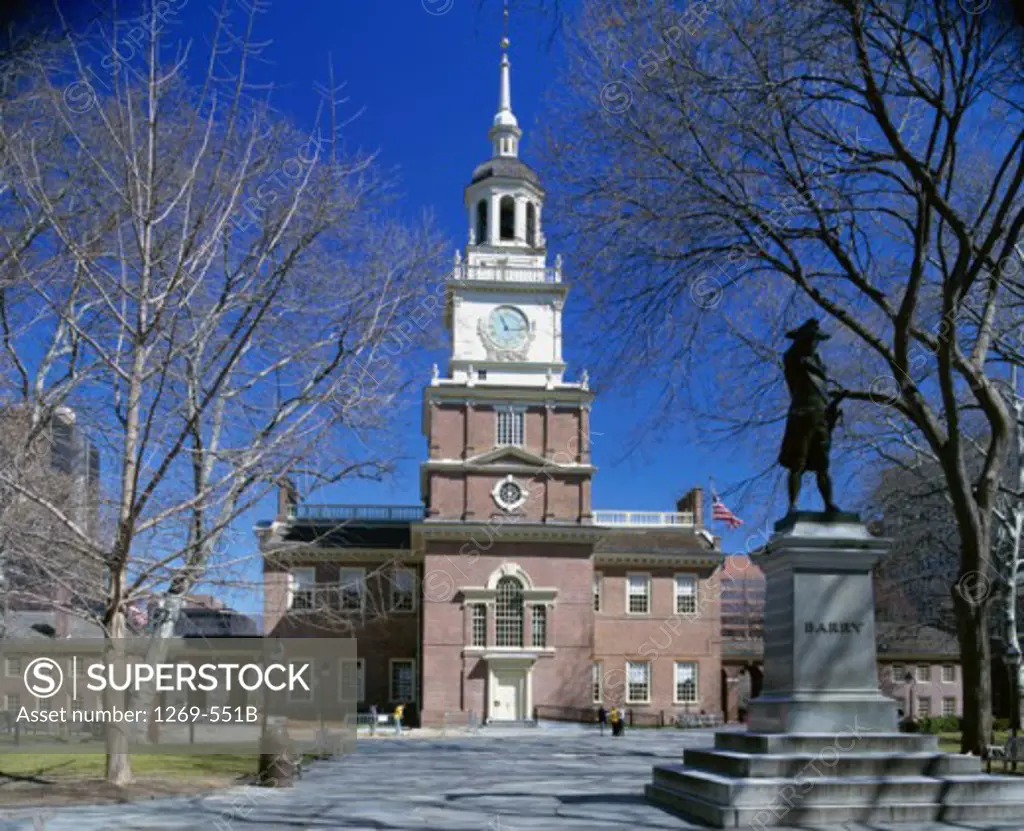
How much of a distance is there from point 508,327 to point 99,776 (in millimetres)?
37665

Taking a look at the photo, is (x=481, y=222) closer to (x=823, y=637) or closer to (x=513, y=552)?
(x=513, y=552)

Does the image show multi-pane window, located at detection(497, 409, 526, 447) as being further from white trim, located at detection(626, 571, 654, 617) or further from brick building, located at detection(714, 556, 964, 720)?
brick building, located at detection(714, 556, 964, 720)

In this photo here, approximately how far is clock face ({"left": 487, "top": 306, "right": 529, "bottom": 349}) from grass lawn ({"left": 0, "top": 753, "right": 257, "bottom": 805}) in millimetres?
30727

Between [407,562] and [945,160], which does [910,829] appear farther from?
[407,562]

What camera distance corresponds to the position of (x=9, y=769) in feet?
70.0

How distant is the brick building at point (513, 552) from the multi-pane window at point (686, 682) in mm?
Result: 101

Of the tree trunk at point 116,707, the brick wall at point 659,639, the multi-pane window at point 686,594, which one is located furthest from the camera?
the multi-pane window at point 686,594

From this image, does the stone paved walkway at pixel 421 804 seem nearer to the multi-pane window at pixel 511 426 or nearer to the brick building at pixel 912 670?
the multi-pane window at pixel 511 426

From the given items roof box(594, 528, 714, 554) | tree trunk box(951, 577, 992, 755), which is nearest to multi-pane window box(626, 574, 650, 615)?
roof box(594, 528, 714, 554)

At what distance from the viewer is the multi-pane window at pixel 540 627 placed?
52625mm

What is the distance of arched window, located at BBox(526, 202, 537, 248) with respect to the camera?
2269 inches

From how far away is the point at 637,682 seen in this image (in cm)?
5850

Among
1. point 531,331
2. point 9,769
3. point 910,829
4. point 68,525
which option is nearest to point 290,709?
point 531,331

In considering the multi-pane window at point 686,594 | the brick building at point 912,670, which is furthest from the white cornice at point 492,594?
the brick building at point 912,670
